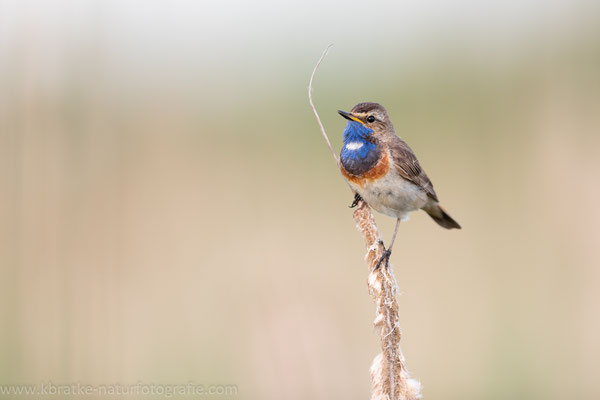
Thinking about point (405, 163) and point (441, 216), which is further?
point (441, 216)

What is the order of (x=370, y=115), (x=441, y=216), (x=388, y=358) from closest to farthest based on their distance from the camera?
(x=388, y=358), (x=370, y=115), (x=441, y=216)

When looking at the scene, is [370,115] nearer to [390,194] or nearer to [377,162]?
[377,162]

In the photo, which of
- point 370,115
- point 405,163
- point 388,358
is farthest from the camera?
point 405,163

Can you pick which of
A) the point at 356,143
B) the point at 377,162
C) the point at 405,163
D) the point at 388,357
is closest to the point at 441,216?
the point at 405,163

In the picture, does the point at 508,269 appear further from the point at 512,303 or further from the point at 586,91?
the point at 586,91

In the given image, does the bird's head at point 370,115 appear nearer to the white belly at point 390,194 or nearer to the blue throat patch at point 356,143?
the blue throat patch at point 356,143

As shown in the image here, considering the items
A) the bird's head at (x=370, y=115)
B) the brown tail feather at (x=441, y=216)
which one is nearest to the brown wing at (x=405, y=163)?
the bird's head at (x=370, y=115)

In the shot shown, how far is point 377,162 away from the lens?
4.09 meters

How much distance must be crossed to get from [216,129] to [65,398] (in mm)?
4504

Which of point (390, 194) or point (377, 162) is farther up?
point (377, 162)

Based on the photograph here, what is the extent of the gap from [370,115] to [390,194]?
1.64 ft

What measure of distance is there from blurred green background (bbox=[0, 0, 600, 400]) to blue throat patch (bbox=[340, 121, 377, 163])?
32.9 inches

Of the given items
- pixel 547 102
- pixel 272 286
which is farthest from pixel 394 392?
pixel 547 102

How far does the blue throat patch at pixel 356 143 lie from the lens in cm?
406
